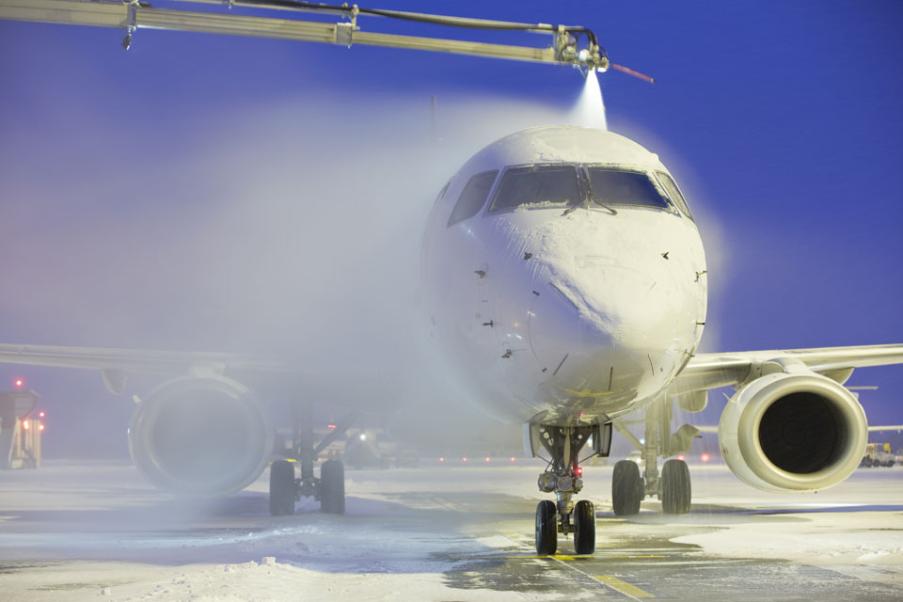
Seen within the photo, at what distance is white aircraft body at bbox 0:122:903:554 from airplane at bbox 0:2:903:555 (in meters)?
0.02

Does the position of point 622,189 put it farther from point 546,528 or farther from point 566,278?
point 546,528

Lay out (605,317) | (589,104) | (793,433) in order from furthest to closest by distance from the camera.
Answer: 1. (589,104)
2. (793,433)
3. (605,317)

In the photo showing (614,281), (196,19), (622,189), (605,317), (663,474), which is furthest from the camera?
(196,19)

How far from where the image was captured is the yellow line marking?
8422 mm

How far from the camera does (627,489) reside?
1789cm

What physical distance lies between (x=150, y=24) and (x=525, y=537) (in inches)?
715

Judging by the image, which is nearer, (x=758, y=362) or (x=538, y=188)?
(x=538, y=188)

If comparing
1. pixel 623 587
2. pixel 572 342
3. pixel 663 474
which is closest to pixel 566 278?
pixel 572 342

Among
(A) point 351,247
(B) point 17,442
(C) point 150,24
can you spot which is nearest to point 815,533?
(A) point 351,247

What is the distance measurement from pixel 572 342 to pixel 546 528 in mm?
2962

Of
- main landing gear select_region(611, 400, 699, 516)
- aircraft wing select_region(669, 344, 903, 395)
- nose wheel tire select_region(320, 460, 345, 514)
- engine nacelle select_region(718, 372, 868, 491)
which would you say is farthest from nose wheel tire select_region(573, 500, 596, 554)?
nose wheel tire select_region(320, 460, 345, 514)

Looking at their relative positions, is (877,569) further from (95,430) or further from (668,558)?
(95,430)

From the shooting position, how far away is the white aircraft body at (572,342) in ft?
28.3

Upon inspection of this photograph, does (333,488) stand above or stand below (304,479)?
below
